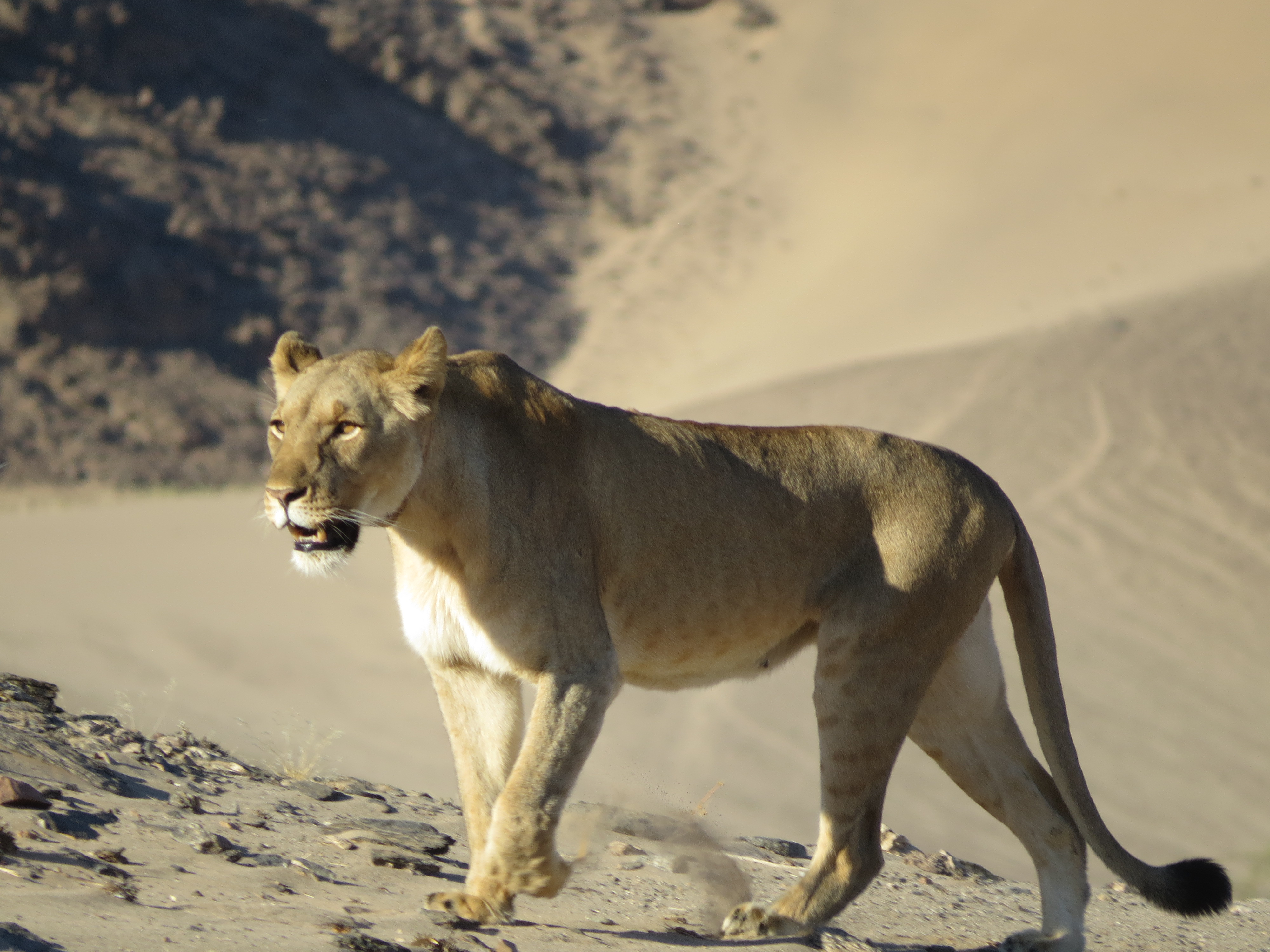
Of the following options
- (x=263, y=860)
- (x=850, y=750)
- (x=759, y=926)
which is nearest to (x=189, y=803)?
(x=263, y=860)

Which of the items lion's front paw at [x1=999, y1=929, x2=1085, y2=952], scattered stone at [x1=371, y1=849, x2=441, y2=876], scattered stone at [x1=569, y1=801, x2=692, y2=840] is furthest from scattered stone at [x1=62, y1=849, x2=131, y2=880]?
lion's front paw at [x1=999, y1=929, x2=1085, y2=952]

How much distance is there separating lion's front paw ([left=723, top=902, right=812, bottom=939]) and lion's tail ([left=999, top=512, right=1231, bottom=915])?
1111 mm

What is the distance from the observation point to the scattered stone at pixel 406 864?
473cm

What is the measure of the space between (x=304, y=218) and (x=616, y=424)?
79.9 ft

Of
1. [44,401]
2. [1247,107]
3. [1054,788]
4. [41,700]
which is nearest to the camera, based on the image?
[1054,788]

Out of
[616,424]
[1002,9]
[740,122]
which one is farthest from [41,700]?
[1002,9]

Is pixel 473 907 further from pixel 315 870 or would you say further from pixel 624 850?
pixel 624 850

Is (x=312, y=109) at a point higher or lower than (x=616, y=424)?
higher

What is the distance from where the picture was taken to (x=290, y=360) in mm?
4469

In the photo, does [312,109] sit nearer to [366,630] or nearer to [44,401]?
[44,401]

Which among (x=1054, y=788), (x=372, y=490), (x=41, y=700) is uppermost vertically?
(x=372, y=490)

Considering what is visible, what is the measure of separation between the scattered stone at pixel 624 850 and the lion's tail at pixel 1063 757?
1.69 meters

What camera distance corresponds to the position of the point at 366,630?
1434 centimetres

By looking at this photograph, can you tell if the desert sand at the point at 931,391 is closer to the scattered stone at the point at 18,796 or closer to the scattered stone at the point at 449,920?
the scattered stone at the point at 18,796
